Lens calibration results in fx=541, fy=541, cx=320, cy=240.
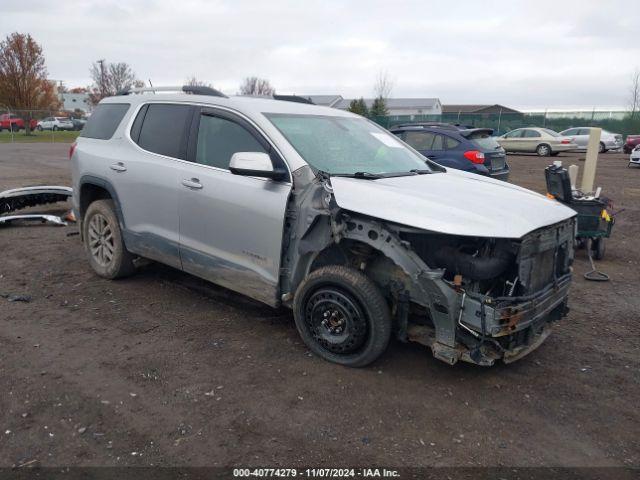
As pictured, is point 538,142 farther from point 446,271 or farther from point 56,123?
point 56,123

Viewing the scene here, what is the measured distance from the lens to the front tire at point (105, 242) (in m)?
5.48

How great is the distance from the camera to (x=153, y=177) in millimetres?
4875

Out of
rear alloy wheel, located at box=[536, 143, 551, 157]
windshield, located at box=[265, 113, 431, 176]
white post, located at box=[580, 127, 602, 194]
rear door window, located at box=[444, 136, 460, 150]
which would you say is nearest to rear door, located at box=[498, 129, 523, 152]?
rear alloy wheel, located at box=[536, 143, 551, 157]

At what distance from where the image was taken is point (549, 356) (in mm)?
4227

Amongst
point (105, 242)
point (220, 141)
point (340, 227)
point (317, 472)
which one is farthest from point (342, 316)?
point (105, 242)

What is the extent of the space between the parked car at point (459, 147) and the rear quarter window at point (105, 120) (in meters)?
6.67

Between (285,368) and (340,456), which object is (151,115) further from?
(340,456)

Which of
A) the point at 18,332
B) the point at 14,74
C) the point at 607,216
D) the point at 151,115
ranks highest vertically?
the point at 14,74

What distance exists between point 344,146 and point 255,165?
0.94 meters

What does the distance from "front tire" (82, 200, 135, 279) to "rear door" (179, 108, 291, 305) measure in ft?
3.46

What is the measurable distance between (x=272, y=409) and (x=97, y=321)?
2111 mm

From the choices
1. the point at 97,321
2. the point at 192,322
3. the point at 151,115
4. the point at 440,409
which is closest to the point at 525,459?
the point at 440,409

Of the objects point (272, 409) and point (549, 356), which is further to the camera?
point (549, 356)

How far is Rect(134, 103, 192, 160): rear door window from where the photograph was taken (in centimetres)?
482
